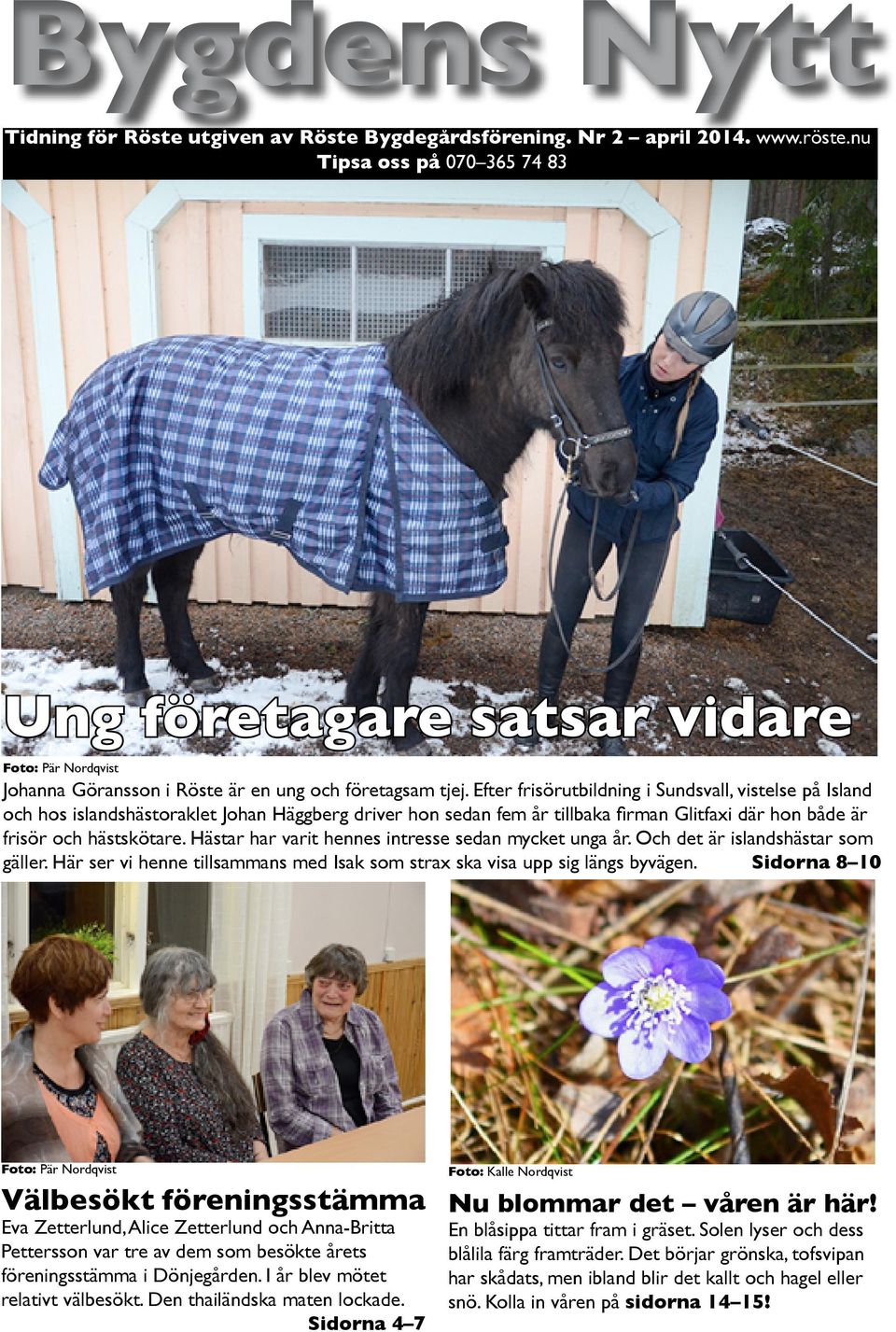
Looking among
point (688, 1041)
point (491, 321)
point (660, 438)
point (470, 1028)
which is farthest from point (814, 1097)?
point (491, 321)

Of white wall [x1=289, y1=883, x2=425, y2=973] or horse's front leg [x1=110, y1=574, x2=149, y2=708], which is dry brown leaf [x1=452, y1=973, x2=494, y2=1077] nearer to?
white wall [x1=289, y1=883, x2=425, y2=973]

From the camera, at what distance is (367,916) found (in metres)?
1.40

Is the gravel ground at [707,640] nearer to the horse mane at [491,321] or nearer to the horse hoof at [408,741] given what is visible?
the horse hoof at [408,741]

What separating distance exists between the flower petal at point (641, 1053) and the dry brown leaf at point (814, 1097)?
0.57 ft

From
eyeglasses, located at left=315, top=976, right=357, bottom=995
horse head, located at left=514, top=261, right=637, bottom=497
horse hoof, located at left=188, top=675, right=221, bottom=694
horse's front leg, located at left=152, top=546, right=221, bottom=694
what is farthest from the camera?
horse's front leg, located at left=152, top=546, right=221, bottom=694

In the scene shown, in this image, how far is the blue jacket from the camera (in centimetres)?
139

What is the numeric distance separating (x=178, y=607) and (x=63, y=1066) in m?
0.84

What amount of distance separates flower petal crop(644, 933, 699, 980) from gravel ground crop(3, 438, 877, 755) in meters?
0.32

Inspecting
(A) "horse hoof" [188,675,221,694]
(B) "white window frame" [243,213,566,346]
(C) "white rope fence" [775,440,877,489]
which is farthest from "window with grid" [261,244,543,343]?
(A) "horse hoof" [188,675,221,694]

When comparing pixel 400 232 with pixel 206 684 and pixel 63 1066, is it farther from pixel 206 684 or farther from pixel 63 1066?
pixel 63 1066

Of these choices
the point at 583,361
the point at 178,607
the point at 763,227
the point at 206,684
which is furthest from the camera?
the point at 178,607

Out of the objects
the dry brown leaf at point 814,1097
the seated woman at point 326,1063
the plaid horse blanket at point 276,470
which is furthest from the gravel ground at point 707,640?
the dry brown leaf at point 814,1097

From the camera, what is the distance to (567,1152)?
54.4 inches

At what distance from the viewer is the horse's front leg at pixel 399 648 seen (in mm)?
1492
